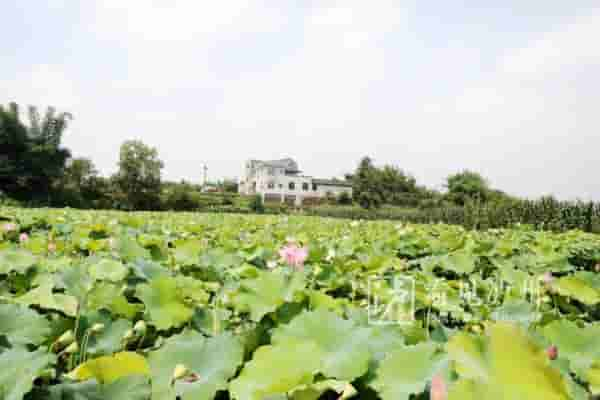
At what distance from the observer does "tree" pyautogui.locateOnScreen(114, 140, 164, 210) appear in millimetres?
35500

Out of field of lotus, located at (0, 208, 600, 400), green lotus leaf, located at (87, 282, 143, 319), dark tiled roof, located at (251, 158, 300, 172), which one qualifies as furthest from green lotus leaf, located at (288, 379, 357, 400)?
dark tiled roof, located at (251, 158, 300, 172)

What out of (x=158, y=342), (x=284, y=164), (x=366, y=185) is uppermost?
(x=284, y=164)

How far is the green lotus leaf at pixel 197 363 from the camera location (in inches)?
20.7

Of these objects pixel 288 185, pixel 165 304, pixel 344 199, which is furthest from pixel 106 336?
pixel 288 185

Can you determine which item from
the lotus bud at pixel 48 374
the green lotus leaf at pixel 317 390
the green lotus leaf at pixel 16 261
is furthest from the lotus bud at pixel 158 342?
the green lotus leaf at pixel 16 261

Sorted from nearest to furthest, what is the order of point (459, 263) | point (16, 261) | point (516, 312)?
point (516, 312) → point (16, 261) → point (459, 263)

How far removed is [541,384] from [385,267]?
1202 mm

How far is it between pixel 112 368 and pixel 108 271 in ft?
1.95

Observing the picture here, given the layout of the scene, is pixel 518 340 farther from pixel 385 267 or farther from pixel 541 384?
pixel 385 267

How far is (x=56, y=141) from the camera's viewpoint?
3138 centimetres

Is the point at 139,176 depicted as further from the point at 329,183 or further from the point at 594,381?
the point at 594,381

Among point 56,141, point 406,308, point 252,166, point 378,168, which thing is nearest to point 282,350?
point 406,308

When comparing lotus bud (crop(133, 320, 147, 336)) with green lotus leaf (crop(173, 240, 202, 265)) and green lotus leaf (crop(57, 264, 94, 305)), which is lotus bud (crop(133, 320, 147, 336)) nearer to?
green lotus leaf (crop(57, 264, 94, 305))

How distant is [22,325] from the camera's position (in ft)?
2.23
